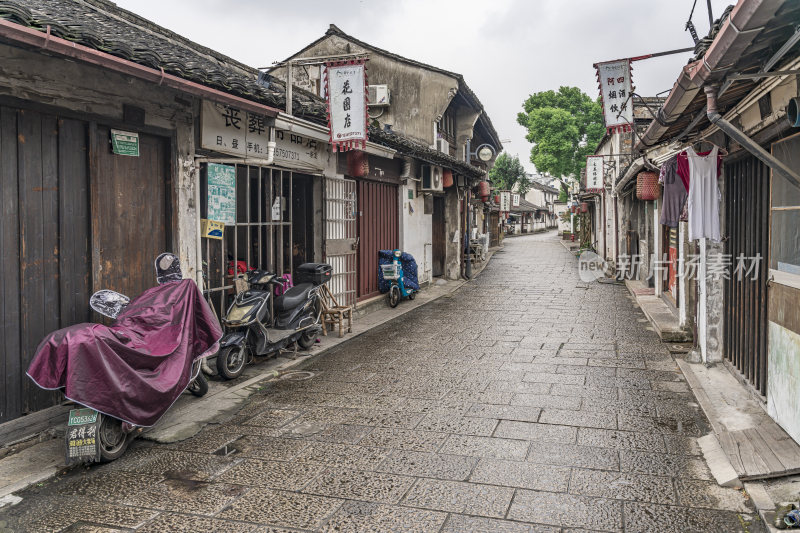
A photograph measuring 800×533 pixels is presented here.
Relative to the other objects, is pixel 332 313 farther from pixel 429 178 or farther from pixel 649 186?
pixel 649 186

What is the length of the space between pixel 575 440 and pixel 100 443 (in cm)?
424

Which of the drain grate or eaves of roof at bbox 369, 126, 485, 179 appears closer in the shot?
the drain grate

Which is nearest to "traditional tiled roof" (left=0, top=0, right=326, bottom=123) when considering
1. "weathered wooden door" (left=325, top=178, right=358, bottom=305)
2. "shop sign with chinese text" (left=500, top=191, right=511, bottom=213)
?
"weathered wooden door" (left=325, top=178, right=358, bottom=305)

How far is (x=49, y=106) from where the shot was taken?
5.66m

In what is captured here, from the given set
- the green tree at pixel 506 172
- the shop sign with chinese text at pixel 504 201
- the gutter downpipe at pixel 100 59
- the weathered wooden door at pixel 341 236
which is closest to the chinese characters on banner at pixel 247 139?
the weathered wooden door at pixel 341 236

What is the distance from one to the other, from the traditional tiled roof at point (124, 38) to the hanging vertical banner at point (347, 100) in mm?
390

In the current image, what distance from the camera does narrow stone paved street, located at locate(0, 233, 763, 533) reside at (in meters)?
4.14

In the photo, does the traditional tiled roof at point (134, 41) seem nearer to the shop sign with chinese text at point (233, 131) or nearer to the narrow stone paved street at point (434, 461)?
the shop sign with chinese text at point (233, 131)

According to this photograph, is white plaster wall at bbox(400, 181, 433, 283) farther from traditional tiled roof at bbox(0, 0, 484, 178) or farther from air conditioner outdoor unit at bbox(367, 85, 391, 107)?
traditional tiled roof at bbox(0, 0, 484, 178)

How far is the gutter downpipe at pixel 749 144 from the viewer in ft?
14.3

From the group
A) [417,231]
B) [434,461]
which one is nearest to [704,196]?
[434,461]

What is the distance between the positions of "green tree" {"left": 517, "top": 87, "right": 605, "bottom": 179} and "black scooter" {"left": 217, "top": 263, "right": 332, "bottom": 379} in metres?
37.4

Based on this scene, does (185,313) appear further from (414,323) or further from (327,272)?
(414,323)

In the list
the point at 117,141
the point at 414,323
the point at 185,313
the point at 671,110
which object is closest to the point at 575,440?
the point at 671,110
